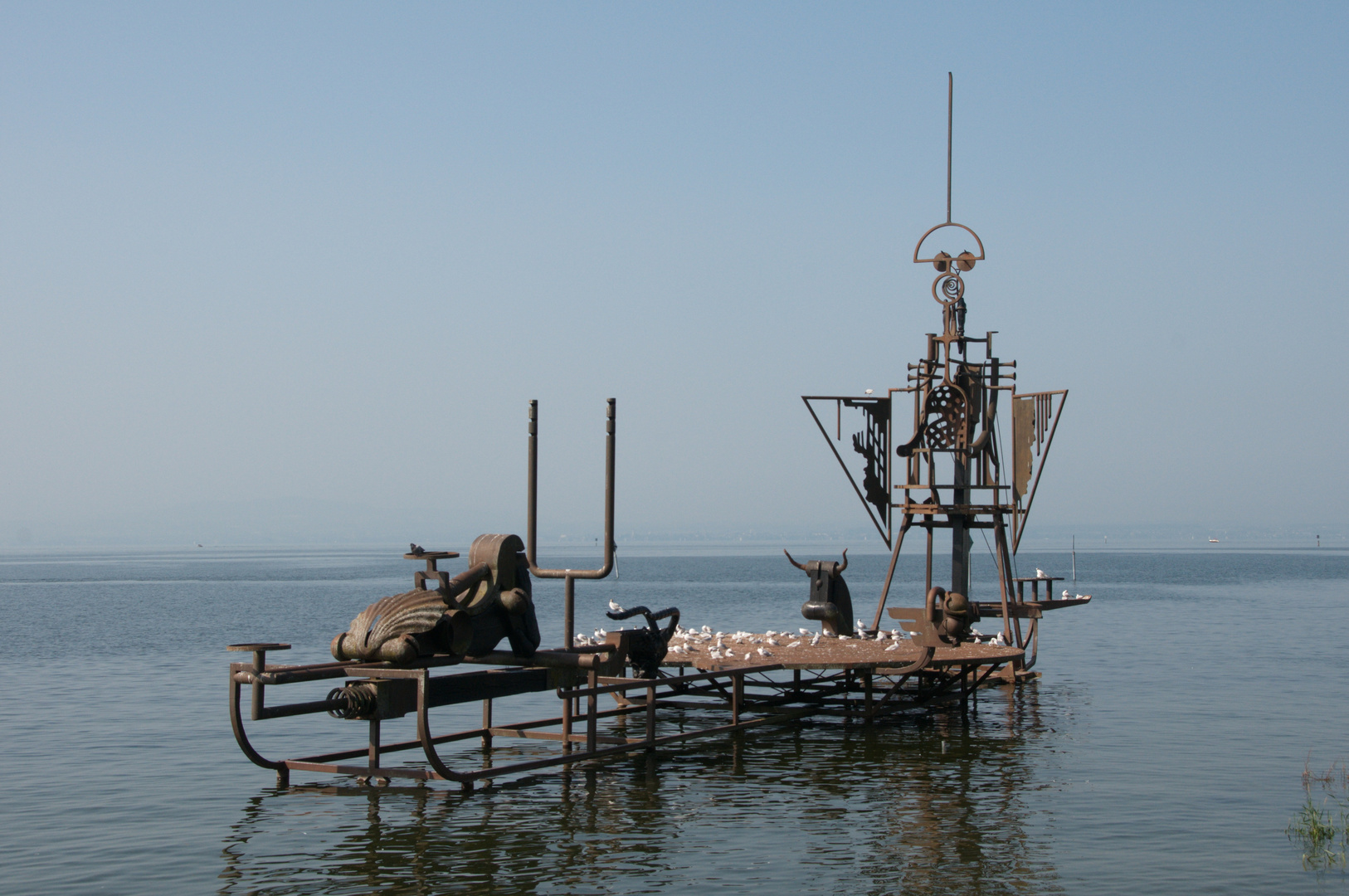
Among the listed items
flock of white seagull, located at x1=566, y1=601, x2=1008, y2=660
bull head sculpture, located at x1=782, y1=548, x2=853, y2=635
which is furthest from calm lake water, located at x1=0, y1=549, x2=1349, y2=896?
bull head sculpture, located at x1=782, y1=548, x2=853, y2=635

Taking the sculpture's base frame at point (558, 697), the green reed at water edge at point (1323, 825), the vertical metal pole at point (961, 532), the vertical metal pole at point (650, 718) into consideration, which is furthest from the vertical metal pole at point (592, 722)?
the vertical metal pole at point (961, 532)

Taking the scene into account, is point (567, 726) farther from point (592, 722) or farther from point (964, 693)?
point (964, 693)

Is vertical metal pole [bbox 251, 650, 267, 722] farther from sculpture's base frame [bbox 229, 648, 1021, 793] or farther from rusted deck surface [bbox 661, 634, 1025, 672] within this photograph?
rusted deck surface [bbox 661, 634, 1025, 672]

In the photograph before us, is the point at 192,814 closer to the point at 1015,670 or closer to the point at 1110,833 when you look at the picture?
the point at 1110,833

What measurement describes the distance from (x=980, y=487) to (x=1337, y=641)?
30.3 m

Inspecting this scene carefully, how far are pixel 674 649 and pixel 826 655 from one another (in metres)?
3.23

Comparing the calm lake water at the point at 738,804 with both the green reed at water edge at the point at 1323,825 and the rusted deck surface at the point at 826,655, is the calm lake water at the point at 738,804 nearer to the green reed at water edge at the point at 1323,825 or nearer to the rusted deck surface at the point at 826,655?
the green reed at water edge at the point at 1323,825

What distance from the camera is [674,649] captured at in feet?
87.9

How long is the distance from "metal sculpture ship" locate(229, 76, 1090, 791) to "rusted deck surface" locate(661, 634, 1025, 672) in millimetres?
60

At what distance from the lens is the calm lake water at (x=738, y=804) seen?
50.9ft

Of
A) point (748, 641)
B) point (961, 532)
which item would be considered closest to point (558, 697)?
point (748, 641)

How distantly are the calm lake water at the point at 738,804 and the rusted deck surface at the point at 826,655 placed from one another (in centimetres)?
156

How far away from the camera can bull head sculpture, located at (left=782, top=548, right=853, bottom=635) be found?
→ 2898cm

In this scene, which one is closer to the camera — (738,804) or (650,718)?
(738,804)
